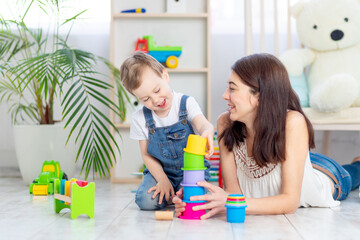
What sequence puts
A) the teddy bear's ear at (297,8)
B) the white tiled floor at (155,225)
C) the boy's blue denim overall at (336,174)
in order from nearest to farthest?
the white tiled floor at (155,225), the boy's blue denim overall at (336,174), the teddy bear's ear at (297,8)

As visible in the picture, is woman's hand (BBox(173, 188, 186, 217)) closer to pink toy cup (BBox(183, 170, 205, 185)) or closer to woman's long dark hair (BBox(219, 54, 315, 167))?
pink toy cup (BBox(183, 170, 205, 185))

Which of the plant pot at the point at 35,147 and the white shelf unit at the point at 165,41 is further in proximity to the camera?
the white shelf unit at the point at 165,41

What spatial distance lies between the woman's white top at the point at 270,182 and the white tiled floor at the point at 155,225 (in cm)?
4

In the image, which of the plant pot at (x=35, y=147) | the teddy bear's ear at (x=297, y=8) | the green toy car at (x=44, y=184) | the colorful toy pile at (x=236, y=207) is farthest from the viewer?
the teddy bear's ear at (x=297, y=8)

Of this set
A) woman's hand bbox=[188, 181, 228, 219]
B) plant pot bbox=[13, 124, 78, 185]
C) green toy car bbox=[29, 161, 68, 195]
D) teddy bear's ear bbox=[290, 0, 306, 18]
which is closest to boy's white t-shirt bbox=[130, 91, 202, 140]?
woman's hand bbox=[188, 181, 228, 219]

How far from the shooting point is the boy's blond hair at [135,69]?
149cm

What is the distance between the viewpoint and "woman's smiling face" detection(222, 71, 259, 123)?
1.41 meters

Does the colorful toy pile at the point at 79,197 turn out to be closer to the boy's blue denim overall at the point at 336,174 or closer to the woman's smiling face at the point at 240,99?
the woman's smiling face at the point at 240,99

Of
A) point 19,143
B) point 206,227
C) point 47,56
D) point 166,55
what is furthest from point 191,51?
point 206,227

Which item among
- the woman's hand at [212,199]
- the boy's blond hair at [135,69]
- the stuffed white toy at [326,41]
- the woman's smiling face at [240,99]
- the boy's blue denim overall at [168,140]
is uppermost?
the stuffed white toy at [326,41]

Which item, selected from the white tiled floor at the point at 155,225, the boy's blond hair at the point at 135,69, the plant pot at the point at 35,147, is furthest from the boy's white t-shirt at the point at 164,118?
the plant pot at the point at 35,147

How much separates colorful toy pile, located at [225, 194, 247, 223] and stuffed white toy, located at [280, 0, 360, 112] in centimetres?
102

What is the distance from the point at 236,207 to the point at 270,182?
239 mm

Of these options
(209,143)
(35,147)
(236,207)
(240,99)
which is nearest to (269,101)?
(240,99)
